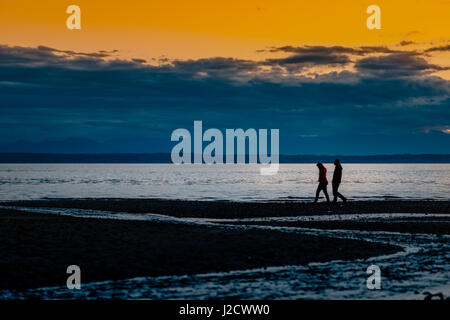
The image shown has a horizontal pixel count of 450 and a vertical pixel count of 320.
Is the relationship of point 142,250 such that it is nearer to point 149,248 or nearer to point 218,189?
point 149,248

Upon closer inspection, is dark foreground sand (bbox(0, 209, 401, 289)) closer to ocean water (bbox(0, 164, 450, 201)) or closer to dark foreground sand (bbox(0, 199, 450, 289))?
dark foreground sand (bbox(0, 199, 450, 289))

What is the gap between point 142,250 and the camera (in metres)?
17.5

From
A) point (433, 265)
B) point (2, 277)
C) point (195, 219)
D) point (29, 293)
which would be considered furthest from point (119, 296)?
point (195, 219)

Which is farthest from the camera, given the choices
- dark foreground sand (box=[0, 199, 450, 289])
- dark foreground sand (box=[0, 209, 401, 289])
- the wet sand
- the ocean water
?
the ocean water

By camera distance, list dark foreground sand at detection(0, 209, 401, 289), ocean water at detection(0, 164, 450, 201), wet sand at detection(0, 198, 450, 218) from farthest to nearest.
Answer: ocean water at detection(0, 164, 450, 201)
wet sand at detection(0, 198, 450, 218)
dark foreground sand at detection(0, 209, 401, 289)

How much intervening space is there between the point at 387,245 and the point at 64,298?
10.9m

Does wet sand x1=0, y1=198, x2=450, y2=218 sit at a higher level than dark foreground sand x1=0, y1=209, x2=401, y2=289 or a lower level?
lower

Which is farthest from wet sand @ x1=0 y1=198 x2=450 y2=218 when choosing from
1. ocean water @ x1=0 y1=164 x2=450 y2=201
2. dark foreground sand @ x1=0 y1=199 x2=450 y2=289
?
ocean water @ x1=0 y1=164 x2=450 y2=201

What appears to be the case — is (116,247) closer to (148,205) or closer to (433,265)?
(433,265)

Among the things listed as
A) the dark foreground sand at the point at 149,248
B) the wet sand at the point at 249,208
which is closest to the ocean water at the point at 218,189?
the wet sand at the point at 249,208

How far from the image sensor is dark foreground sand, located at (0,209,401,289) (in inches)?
575

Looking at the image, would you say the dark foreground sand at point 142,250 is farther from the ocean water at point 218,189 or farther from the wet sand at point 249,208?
the ocean water at point 218,189

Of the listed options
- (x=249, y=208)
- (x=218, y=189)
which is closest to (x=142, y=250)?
(x=249, y=208)

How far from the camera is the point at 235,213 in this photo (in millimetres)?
32594
